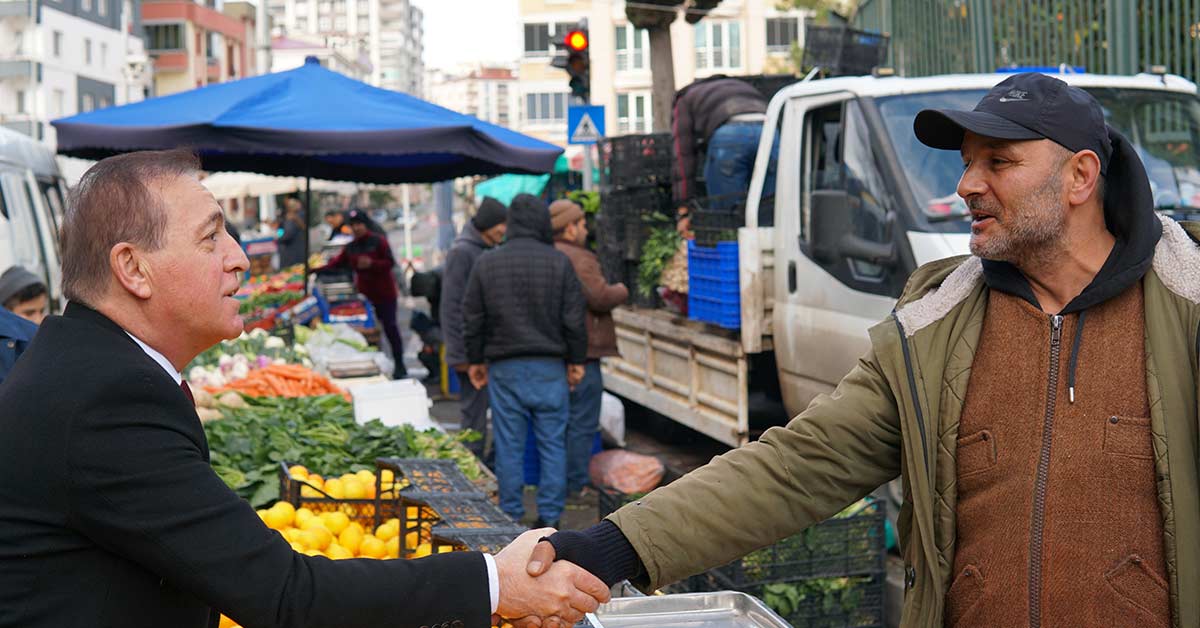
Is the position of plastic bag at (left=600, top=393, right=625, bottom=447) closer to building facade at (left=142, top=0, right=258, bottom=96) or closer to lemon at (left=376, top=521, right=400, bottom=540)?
lemon at (left=376, top=521, right=400, bottom=540)

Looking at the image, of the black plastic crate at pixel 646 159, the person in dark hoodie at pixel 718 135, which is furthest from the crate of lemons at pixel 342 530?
the black plastic crate at pixel 646 159

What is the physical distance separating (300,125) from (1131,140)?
5.12m

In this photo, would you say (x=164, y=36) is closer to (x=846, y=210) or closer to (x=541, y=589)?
(x=846, y=210)

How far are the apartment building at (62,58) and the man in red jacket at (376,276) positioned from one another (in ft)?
126

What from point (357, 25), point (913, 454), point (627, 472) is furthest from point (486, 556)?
point (357, 25)

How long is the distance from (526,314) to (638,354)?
7.51 ft

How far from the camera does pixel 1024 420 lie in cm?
267

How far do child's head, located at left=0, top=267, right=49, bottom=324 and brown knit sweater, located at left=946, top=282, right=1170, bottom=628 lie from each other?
5076 millimetres

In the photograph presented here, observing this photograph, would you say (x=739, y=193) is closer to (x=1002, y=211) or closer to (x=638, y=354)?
(x=638, y=354)

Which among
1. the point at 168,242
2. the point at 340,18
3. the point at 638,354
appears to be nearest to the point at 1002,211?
the point at 168,242

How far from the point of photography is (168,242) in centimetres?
237

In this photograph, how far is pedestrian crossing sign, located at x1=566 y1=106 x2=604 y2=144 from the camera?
50.7 feet

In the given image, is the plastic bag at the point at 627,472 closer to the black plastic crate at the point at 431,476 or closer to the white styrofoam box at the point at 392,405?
the white styrofoam box at the point at 392,405

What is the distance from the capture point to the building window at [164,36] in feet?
244
